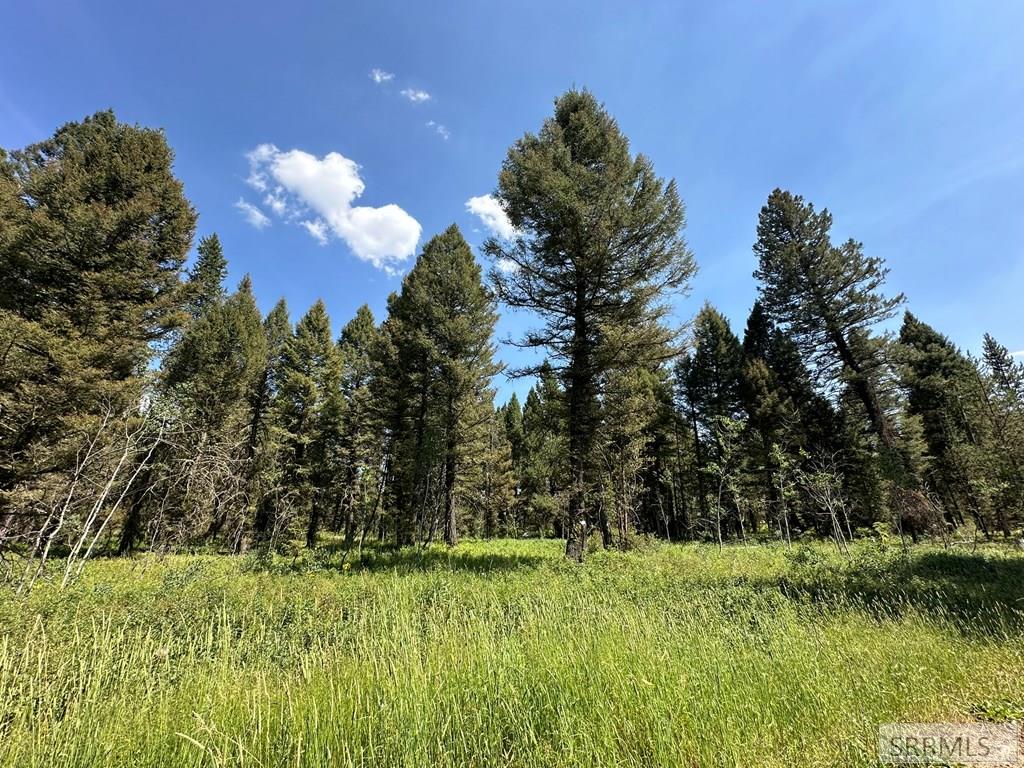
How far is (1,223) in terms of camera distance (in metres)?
13.1

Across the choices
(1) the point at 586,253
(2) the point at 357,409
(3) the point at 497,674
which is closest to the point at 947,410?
(1) the point at 586,253

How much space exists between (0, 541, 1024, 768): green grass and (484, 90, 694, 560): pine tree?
16.2 feet

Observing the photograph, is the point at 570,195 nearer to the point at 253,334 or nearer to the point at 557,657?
the point at 557,657

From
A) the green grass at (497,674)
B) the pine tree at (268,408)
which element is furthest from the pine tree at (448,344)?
the green grass at (497,674)

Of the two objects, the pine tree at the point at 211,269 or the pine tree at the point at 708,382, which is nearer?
the pine tree at the point at 211,269

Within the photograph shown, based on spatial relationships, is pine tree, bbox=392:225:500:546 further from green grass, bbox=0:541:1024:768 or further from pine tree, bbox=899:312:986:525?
pine tree, bbox=899:312:986:525

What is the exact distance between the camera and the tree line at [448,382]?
10.2 meters

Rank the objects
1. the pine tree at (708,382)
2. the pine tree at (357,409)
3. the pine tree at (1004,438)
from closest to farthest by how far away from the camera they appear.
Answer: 1. the pine tree at (1004,438)
2. the pine tree at (357,409)
3. the pine tree at (708,382)

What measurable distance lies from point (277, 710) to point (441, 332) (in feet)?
48.9

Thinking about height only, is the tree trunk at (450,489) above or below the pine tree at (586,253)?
below

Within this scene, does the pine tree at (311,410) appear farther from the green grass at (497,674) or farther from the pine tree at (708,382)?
the pine tree at (708,382)

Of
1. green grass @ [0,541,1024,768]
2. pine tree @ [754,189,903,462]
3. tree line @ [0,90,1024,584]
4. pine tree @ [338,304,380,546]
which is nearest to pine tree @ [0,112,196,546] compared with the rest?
tree line @ [0,90,1024,584]

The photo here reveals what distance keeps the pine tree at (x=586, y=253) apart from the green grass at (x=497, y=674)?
4945 mm

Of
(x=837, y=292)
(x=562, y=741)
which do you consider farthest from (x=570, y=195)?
(x=837, y=292)
